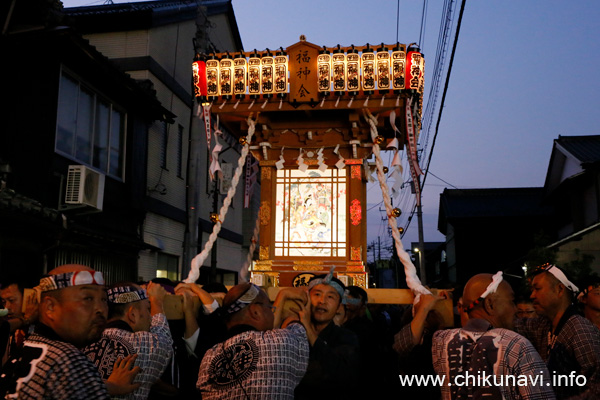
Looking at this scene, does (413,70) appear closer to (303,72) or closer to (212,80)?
(303,72)

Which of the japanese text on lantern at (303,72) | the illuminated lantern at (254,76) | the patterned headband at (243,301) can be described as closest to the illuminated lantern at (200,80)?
the illuminated lantern at (254,76)

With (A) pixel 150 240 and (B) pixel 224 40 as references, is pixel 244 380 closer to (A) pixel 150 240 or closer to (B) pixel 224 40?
(A) pixel 150 240

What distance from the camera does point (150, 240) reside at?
1491 cm

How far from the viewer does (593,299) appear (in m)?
4.34

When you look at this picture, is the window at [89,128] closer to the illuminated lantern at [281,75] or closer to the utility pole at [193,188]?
the utility pole at [193,188]

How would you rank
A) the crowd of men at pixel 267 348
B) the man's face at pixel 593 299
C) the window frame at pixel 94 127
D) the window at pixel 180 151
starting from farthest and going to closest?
the window at pixel 180 151
the window frame at pixel 94 127
the man's face at pixel 593 299
the crowd of men at pixel 267 348

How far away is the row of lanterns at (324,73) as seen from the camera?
838 centimetres

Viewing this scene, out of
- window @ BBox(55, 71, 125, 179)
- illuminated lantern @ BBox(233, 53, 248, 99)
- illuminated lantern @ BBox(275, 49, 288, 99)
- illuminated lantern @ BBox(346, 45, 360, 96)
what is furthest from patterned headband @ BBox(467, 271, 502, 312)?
window @ BBox(55, 71, 125, 179)

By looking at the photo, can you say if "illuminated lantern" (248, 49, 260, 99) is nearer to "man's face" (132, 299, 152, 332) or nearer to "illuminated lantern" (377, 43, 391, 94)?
"illuminated lantern" (377, 43, 391, 94)

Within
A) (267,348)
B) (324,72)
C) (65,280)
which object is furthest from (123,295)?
(324,72)

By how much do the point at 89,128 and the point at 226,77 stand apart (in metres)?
5.21

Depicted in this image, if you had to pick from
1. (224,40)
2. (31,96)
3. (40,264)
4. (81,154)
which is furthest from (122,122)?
(224,40)

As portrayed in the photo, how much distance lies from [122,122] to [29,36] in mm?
3943

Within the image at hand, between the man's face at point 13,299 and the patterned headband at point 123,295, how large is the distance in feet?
7.94
